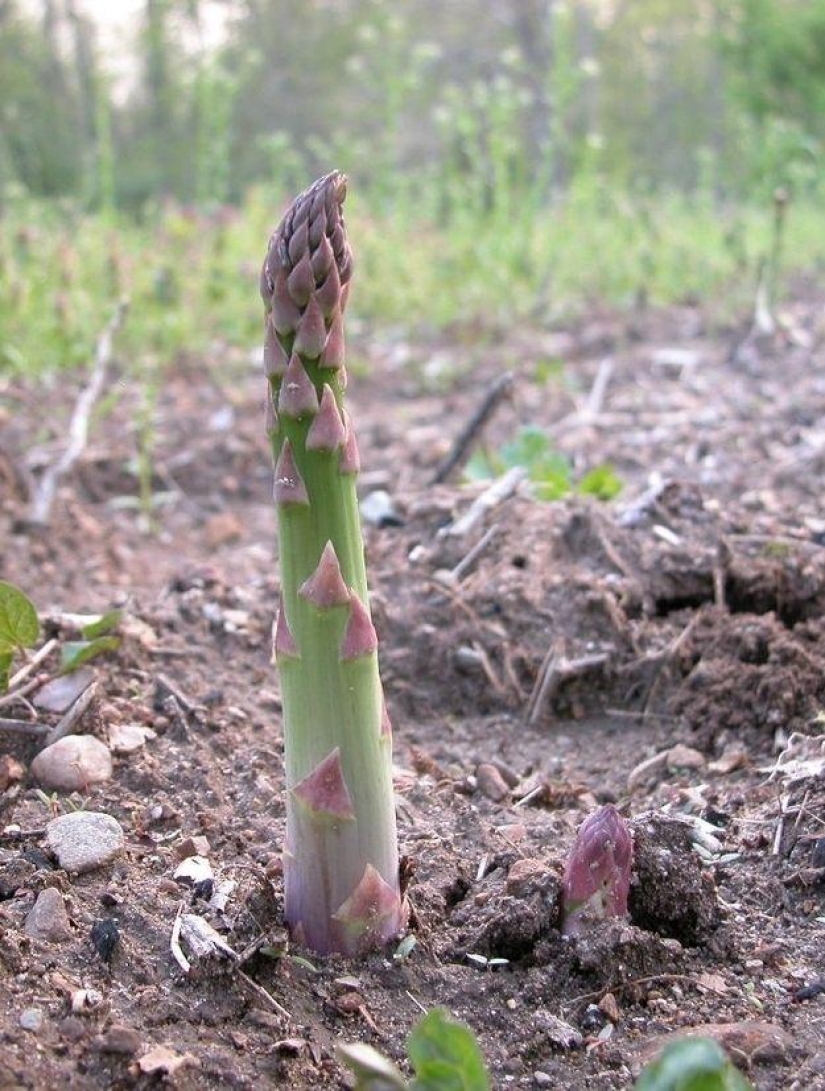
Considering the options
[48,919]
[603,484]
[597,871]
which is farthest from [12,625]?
[603,484]

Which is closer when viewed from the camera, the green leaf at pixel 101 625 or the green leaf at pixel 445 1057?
the green leaf at pixel 445 1057

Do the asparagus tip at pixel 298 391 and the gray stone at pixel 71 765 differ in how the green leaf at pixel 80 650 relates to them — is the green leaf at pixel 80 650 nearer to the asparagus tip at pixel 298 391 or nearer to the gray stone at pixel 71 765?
the gray stone at pixel 71 765

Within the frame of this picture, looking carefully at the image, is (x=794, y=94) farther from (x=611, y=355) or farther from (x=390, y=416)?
(x=390, y=416)

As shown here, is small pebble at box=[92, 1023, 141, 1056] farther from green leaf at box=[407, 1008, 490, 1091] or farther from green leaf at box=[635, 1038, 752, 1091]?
green leaf at box=[635, 1038, 752, 1091]

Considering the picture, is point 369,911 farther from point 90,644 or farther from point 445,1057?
point 90,644

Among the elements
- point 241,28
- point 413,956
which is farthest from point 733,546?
point 241,28

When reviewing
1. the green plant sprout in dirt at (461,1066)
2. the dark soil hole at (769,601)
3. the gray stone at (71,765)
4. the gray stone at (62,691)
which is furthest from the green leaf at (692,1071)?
the dark soil hole at (769,601)
